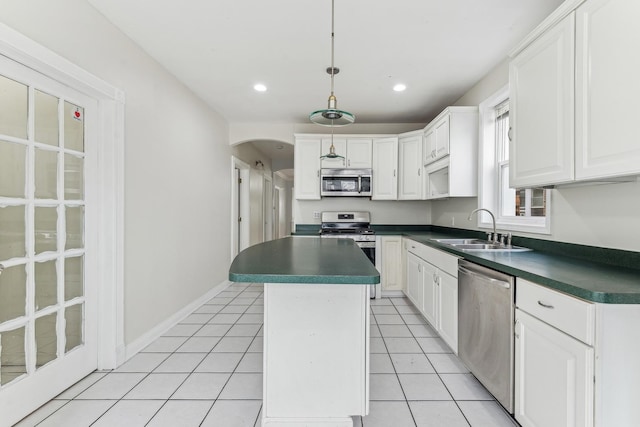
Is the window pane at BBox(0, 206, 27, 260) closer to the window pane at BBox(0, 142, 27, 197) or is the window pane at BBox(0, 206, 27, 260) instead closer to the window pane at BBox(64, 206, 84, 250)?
the window pane at BBox(0, 142, 27, 197)

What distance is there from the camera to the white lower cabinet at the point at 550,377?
1162 millimetres

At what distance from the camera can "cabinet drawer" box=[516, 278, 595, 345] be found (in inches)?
45.0

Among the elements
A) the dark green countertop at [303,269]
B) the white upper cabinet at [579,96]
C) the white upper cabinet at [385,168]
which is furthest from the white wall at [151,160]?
the white upper cabinet at [579,96]

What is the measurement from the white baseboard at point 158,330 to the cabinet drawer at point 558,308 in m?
2.75

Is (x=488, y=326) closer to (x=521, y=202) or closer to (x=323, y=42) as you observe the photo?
(x=521, y=202)

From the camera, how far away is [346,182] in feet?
14.1

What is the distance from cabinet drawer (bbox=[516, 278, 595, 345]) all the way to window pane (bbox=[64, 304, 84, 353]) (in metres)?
2.75

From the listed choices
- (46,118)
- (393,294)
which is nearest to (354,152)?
(393,294)

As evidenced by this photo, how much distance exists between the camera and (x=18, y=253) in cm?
167

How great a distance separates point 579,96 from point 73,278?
317 cm

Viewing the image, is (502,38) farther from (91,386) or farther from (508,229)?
(91,386)

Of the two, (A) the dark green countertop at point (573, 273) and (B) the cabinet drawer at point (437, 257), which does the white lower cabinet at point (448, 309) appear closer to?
(B) the cabinet drawer at point (437, 257)

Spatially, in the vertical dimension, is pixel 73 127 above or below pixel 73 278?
above

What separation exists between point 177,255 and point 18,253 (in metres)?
1.55
